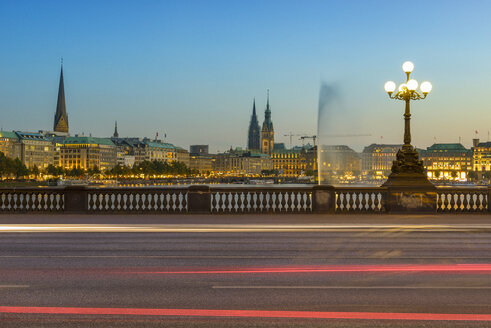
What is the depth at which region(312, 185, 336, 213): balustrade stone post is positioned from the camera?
25.2 metres

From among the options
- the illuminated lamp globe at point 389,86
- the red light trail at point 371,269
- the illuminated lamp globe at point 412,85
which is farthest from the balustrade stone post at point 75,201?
the red light trail at point 371,269

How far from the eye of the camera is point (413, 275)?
1084 centimetres

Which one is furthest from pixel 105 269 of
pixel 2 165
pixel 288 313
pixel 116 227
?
pixel 2 165

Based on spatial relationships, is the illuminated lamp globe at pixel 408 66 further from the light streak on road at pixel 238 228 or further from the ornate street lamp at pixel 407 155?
the light streak on road at pixel 238 228

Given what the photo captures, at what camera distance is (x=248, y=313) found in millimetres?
7938

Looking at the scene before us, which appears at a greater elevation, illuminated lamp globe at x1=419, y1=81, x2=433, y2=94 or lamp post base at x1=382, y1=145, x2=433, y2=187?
illuminated lamp globe at x1=419, y1=81, x2=433, y2=94

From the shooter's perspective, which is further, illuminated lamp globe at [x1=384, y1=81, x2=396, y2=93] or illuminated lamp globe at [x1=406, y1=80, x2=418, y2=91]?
illuminated lamp globe at [x1=384, y1=81, x2=396, y2=93]

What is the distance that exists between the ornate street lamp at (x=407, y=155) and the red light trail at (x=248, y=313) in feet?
57.9

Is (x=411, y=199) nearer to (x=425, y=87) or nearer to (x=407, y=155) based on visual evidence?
(x=407, y=155)

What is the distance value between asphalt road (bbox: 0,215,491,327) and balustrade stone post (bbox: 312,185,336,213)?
5.45 m

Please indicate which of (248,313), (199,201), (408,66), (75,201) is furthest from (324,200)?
(248,313)

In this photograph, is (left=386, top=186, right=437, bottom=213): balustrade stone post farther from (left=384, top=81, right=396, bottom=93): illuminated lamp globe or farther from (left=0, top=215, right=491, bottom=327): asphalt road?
(left=0, top=215, right=491, bottom=327): asphalt road

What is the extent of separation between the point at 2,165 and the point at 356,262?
18684 cm

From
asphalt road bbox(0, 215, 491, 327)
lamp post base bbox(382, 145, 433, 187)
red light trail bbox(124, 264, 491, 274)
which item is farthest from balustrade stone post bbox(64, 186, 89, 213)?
red light trail bbox(124, 264, 491, 274)
